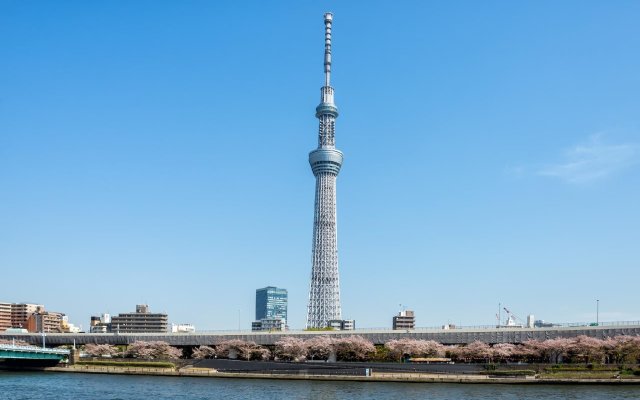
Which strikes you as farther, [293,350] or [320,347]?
[293,350]

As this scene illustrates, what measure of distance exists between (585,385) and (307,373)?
3337cm

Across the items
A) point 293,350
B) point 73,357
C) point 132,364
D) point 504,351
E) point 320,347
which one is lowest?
point 132,364

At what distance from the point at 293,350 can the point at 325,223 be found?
73169mm

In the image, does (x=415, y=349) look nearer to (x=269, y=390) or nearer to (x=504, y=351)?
(x=504, y=351)

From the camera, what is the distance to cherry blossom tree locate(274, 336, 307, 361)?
101 meters

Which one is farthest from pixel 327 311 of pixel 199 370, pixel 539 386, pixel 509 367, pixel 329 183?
pixel 539 386

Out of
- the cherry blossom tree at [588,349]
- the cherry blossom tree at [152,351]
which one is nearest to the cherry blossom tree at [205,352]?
the cherry blossom tree at [152,351]

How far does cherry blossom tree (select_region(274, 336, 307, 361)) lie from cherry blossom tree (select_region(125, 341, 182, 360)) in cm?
1825

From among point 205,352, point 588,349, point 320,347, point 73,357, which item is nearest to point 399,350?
point 320,347

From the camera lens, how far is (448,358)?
315 feet

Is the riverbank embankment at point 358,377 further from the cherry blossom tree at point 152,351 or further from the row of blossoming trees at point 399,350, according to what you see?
the cherry blossom tree at point 152,351

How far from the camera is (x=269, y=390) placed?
67.3 meters

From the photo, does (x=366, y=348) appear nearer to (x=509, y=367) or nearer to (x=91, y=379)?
(x=509, y=367)

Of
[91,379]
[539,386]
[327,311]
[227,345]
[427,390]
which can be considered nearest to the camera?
[427,390]
